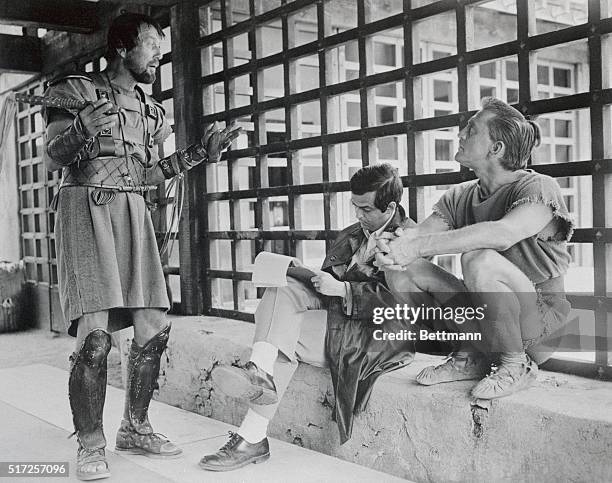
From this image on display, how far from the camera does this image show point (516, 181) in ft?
6.13

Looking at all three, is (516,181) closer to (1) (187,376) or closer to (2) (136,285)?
(2) (136,285)

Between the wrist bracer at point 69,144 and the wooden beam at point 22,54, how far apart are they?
9.45ft

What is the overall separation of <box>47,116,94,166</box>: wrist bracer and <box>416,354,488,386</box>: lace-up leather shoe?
1.17m

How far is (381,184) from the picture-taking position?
2.15 meters

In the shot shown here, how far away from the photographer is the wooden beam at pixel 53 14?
3.72 m

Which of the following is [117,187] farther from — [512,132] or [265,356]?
[512,132]

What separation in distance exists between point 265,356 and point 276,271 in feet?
0.82

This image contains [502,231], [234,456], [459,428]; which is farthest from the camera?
[234,456]

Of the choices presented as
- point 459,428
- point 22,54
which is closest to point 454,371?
point 459,428

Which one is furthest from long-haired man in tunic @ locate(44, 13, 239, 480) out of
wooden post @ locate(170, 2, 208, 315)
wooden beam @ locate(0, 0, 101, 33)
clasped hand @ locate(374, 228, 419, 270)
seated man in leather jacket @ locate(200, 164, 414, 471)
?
wooden beam @ locate(0, 0, 101, 33)

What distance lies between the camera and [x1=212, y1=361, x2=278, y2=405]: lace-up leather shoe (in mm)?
2020

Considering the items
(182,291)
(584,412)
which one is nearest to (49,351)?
(182,291)

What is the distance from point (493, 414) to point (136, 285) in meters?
1.14

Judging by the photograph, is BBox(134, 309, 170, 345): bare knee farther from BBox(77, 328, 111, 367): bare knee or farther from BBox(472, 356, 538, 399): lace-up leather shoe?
BBox(472, 356, 538, 399): lace-up leather shoe
